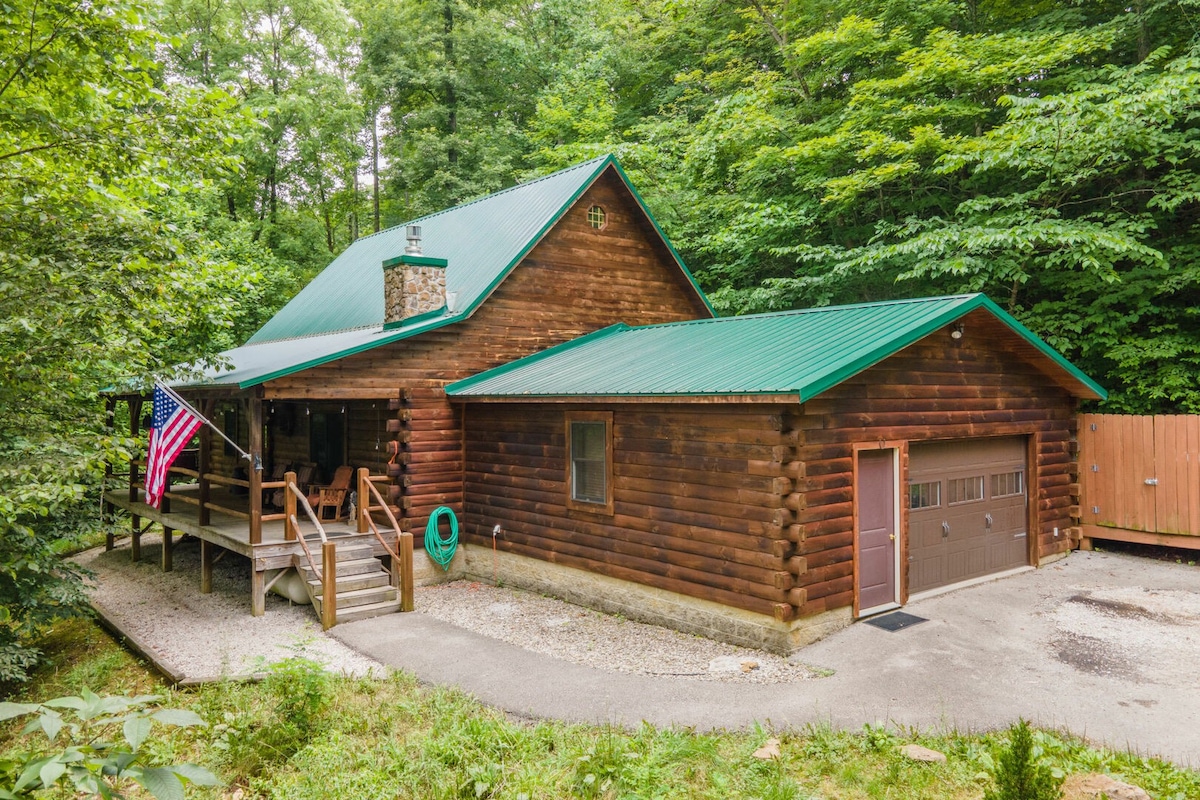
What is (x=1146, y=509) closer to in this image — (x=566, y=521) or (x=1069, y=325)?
(x=1069, y=325)

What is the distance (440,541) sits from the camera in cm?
1244

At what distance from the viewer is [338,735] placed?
6.45 m

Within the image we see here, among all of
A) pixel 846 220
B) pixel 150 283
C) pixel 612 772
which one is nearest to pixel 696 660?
pixel 612 772

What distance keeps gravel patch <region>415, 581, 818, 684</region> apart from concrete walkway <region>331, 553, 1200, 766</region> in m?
0.32

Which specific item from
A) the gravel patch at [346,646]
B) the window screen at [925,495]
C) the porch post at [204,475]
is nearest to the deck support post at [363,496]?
the gravel patch at [346,646]

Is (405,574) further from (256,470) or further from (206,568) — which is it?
(206,568)

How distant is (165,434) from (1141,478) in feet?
48.4

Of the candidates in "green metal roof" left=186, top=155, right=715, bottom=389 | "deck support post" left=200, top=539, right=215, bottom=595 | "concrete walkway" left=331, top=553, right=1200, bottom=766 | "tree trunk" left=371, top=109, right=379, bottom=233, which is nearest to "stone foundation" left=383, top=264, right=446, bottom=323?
"green metal roof" left=186, top=155, right=715, bottom=389

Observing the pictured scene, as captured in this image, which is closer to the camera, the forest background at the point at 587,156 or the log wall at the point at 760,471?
the forest background at the point at 587,156

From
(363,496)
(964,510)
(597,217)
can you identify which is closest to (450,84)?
(597,217)

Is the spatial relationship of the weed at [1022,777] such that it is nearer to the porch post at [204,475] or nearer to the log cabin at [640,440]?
the log cabin at [640,440]

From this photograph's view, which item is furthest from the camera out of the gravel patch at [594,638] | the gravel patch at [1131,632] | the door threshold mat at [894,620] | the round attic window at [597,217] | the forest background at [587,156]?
A: the round attic window at [597,217]

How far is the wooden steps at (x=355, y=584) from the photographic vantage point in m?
10.4

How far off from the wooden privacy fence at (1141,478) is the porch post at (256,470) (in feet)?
42.4
